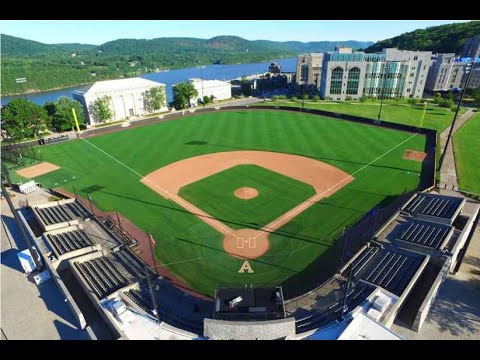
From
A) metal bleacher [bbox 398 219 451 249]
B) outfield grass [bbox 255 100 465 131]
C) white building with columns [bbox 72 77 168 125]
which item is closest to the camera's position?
metal bleacher [bbox 398 219 451 249]

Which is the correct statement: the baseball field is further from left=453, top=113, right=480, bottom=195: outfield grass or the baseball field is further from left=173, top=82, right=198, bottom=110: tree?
left=173, top=82, right=198, bottom=110: tree

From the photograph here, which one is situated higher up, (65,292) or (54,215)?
(65,292)

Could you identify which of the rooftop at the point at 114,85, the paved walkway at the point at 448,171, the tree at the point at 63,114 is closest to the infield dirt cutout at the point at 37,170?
the tree at the point at 63,114

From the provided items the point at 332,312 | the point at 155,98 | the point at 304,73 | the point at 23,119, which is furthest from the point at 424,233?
the point at 304,73

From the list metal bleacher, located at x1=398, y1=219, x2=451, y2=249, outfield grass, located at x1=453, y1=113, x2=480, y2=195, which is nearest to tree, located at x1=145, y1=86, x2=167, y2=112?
outfield grass, located at x1=453, y1=113, x2=480, y2=195

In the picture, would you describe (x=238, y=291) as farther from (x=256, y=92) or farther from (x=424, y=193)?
(x=256, y=92)

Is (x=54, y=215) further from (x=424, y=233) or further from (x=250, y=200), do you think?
(x=424, y=233)

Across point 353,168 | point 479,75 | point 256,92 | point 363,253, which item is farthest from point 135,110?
point 479,75
